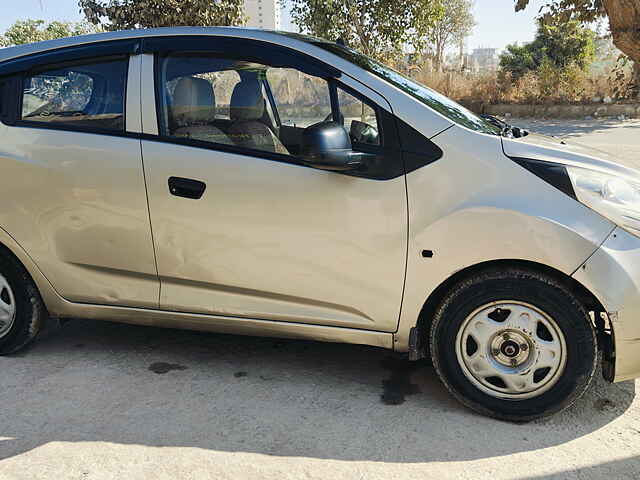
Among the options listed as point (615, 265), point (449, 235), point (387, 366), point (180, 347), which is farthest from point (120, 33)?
point (615, 265)

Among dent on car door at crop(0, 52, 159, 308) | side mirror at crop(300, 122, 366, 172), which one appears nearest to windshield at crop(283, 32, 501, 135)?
side mirror at crop(300, 122, 366, 172)

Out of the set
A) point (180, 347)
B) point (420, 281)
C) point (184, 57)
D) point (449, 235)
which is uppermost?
point (184, 57)

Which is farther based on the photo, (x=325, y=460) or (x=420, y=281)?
(x=420, y=281)

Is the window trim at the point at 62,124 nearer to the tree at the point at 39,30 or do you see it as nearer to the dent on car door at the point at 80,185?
the dent on car door at the point at 80,185

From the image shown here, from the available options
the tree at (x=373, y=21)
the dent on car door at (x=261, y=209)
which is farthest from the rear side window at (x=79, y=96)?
the tree at (x=373, y=21)

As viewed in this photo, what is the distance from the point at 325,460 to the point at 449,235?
1.08m

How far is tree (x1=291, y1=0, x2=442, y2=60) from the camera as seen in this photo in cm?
1638

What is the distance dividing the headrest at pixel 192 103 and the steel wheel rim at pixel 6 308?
1381 millimetres

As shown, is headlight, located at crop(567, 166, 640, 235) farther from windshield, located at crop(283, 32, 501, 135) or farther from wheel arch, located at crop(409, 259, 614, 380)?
windshield, located at crop(283, 32, 501, 135)

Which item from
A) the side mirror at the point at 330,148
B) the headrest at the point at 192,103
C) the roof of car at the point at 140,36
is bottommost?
the side mirror at the point at 330,148

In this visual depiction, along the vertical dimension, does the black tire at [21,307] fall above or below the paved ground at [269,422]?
above

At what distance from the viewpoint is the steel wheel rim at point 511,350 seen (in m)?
2.71

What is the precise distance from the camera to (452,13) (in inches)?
1772

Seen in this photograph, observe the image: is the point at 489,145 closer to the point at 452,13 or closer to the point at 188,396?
the point at 188,396
